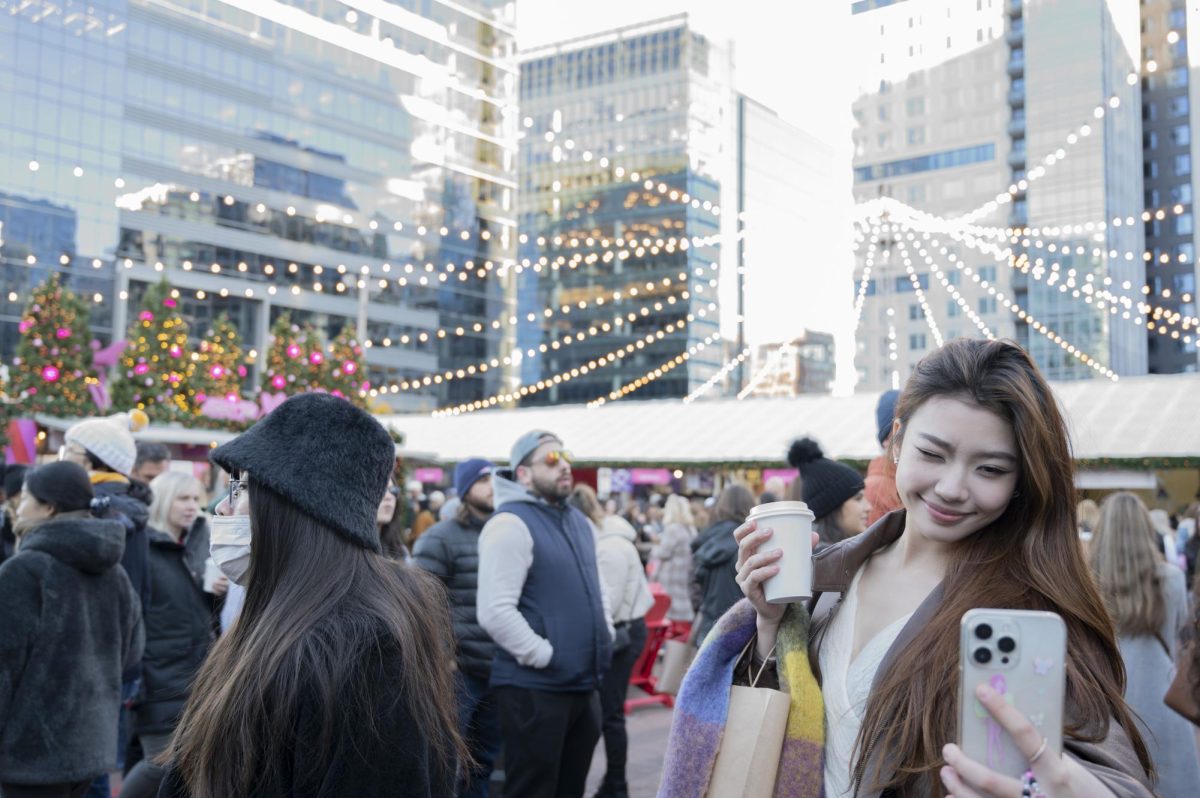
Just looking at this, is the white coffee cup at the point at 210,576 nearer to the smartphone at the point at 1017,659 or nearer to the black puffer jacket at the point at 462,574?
the black puffer jacket at the point at 462,574

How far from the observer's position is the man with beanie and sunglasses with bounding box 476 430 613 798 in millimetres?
4641

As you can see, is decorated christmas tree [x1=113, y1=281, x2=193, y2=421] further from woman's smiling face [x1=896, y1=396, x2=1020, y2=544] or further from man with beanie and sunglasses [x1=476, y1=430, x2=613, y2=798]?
woman's smiling face [x1=896, y1=396, x2=1020, y2=544]

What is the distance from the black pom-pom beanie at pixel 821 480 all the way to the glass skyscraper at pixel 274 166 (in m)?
32.0

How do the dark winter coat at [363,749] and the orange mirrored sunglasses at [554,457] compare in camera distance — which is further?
the orange mirrored sunglasses at [554,457]

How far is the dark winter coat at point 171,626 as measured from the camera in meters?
4.98

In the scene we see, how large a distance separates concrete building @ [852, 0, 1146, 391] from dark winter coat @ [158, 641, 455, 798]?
48.4 m

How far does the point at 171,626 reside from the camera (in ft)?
17.0

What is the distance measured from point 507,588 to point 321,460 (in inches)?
110

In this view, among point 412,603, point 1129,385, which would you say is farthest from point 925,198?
point 412,603

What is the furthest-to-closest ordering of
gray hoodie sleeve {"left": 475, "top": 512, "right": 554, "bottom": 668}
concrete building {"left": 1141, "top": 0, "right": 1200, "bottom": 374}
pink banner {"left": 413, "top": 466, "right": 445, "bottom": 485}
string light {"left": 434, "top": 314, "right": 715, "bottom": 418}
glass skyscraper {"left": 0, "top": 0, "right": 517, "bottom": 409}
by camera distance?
concrete building {"left": 1141, "top": 0, "right": 1200, "bottom": 374} < glass skyscraper {"left": 0, "top": 0, "right": 517, "bottom": 409} < string light {"left": 434, "top": 314, "right": 715, "bottom": 418} < pink banner {"left": 413, "top": 466, "right": 445, "bottom": 485} < gray hoodie sleeve {"left": 475, "top": 512, "right": 554, "bottom": 668}

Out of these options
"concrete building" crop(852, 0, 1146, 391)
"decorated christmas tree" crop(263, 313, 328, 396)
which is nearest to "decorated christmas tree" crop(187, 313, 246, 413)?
"decorated christmas tree" crop(263, 313, 328, 396)

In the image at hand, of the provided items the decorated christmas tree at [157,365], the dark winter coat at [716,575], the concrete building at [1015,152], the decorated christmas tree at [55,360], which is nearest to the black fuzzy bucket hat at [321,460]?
the dark winter coat at [716,575]

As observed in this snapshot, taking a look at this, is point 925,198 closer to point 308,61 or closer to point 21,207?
point 308,61

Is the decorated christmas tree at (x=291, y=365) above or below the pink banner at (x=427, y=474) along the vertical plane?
above
